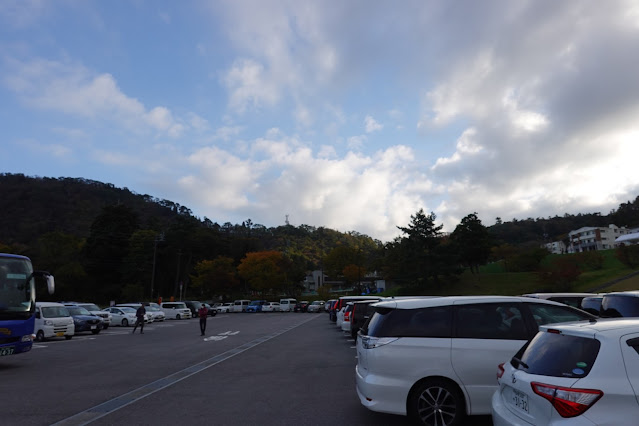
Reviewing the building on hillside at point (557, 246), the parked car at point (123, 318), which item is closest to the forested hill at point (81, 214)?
the building on hillside at point (557, 246)

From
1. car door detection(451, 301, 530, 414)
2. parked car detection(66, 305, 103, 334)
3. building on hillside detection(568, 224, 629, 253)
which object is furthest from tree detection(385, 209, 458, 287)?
building on hillside detection(568, 224, 629, 253)

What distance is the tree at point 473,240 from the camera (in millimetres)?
68000

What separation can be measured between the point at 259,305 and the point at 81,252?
111 ft

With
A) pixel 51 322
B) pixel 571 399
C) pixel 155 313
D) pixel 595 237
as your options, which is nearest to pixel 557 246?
pixel 595 237

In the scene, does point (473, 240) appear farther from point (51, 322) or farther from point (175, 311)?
point (51, 322)

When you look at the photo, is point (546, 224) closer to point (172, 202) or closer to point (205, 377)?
point (172, 202)

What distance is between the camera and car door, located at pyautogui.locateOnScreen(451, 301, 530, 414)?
→ 5.48m

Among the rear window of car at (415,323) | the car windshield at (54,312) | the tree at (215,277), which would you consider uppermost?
the tree at (215,277)

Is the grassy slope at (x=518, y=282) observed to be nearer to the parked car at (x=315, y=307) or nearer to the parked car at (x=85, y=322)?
the parked car at (x=315, y=307)

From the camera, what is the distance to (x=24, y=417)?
660cm

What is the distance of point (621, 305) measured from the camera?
356 inches

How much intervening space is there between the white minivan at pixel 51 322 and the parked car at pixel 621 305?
847 inches

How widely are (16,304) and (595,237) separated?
12916 cm

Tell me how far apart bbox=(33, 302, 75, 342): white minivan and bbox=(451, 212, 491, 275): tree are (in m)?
56.8
